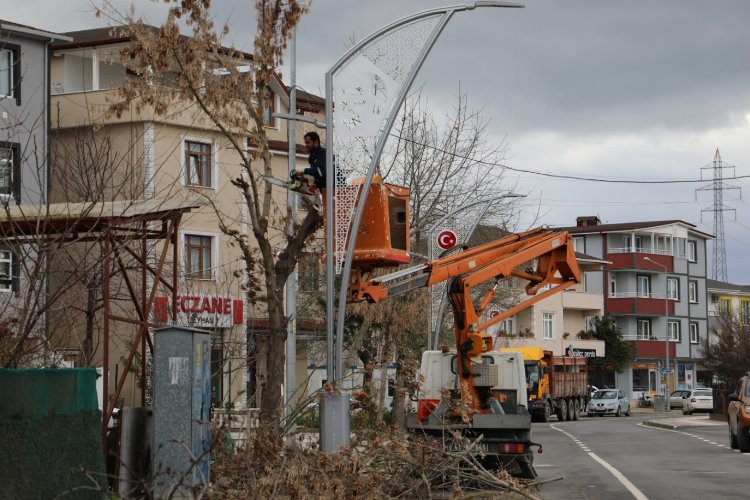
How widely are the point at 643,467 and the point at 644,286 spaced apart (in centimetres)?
7970

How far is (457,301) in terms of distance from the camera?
19922 millimetres

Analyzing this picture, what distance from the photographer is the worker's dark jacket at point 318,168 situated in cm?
1474

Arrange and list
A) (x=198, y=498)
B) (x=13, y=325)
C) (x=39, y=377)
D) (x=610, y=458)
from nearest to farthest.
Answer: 1. (x=198, y=498)
2. (x=39, y=377)
3. (x=13, y=325)
4. (x=610, y=458)

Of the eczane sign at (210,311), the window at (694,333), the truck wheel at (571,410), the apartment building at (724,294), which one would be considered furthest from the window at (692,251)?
the eczane sign at (210,311)

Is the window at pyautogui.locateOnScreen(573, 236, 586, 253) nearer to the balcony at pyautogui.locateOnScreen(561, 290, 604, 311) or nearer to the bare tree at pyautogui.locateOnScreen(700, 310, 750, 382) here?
the balcony at pyautogui.locateOnScreen(561, 290, 604, 311)

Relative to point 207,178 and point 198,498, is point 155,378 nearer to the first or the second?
point 198,498

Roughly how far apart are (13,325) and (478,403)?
8703 millimetres

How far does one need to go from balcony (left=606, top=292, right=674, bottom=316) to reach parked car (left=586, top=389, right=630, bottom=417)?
81.1 ft

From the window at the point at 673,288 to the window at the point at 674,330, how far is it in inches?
79.5

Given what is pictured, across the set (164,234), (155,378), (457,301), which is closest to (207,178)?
(457,301)

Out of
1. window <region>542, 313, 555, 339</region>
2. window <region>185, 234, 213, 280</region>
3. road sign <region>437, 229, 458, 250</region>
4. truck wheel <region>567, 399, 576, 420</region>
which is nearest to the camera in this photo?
road sign <region>437, 229, 458, 250</region>

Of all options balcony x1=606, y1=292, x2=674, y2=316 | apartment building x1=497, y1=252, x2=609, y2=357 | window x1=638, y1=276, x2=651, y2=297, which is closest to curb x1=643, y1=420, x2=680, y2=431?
apartment building x1=497, y1=252, x2=609, y2=357

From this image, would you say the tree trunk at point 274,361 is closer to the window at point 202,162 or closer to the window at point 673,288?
the window at point 202,162

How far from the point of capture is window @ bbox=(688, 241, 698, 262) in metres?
108
